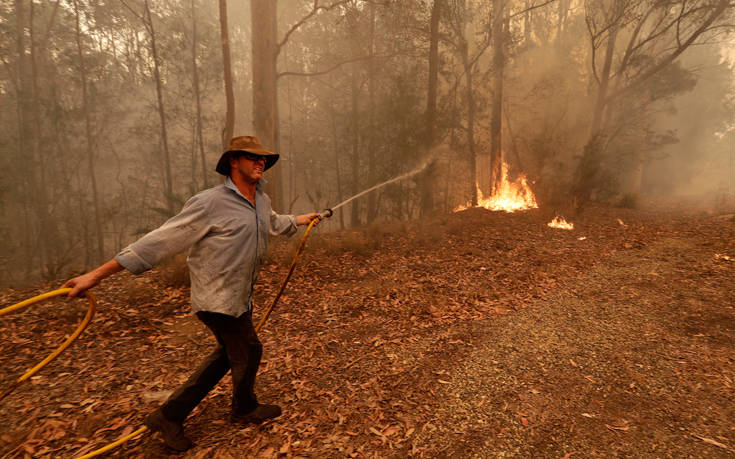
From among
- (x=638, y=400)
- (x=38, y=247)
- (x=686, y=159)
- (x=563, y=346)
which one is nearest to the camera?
(x=638, y=400)

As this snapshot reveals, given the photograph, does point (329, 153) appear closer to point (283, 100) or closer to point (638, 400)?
point (283, 100)

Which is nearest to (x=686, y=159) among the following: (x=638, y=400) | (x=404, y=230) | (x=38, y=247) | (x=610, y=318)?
(x=404, y=230)

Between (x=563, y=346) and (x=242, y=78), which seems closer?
(x=563, y=346)

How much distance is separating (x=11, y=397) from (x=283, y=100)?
87.3 ft

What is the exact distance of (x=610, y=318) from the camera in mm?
4914

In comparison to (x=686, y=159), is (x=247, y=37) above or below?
above

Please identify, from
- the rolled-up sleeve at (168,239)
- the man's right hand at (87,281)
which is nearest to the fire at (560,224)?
the rolled-up sleeve at (168,239)

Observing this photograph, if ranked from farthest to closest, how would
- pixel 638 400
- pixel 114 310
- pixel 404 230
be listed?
1. pixel 404 230
2. pixel 114 310
3. pixel 638 400

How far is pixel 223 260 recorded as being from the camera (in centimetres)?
263

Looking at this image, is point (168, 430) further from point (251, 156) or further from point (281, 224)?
point (251, 156)

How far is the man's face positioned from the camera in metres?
2.81

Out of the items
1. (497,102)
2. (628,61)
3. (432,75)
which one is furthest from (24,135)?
(628,61)

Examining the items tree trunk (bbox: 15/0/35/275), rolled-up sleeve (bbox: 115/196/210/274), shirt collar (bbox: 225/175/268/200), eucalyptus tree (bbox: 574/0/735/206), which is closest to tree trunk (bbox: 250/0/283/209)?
shirt collar (bbox: 225/175/268/200)

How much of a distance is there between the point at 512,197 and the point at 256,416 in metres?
13.9
